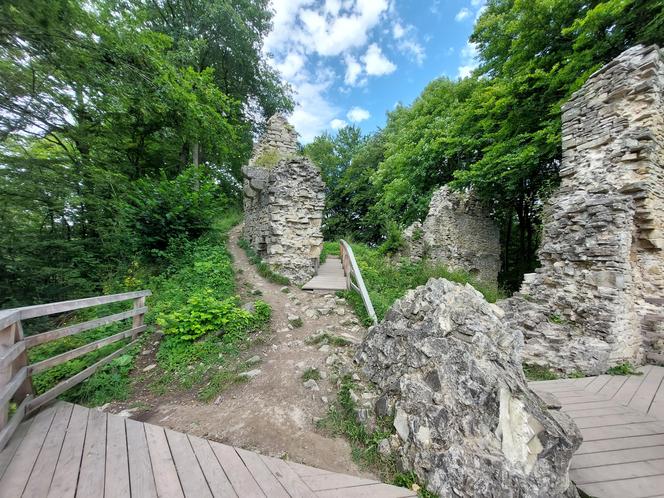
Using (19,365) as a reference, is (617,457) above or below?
below

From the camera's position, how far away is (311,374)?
3.29 meters

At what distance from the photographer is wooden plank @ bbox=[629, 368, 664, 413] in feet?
9.87

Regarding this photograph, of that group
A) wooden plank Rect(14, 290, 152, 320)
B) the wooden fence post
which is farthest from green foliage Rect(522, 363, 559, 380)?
the wooden fence post

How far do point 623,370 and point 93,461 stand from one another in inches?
266

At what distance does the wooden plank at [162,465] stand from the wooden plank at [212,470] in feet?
0.54

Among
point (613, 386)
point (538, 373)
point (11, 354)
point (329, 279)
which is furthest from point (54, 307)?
point (613, 386)

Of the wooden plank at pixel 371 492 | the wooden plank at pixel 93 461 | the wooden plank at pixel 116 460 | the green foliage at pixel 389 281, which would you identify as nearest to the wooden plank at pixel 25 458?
the wooden plank at pixel 93 461

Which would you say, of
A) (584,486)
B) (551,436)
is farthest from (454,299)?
(584,486)

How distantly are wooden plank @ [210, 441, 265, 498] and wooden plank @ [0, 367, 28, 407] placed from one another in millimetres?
1479

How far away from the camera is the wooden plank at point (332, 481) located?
5.87 feet

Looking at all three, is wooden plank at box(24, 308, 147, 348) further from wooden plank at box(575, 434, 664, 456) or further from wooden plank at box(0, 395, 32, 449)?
wooden plank at box(575, 434, 664, 456)

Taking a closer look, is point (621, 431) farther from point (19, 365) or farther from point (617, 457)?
point (19, 365)

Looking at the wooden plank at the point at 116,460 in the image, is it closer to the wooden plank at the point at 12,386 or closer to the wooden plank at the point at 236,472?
the wooden plank at the point at 236,472

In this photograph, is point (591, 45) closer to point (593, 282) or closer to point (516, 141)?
point (516, 141)
